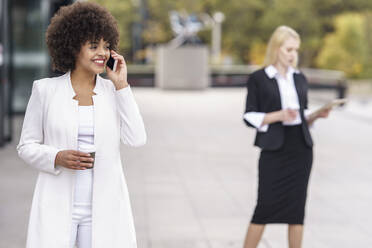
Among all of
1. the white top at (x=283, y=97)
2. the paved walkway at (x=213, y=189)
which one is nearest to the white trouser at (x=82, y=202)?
the white top at (x=283, y=97)

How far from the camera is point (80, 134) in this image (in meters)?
2.79

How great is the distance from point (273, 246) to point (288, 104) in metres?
1.49

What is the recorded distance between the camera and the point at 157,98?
973 inches

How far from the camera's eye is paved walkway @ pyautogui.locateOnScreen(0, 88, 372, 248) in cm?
581

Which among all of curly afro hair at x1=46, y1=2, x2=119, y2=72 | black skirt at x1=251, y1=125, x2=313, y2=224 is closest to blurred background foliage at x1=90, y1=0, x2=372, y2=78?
black skirt at x1=251, y1=125, x2=313, y2=224

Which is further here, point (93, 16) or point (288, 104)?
point (288, 104)

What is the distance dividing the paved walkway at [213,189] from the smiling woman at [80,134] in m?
2.69

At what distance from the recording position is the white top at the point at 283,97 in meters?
4.52

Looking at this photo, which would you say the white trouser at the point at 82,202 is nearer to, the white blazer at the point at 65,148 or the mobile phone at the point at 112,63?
the white blazer at the point at 65,148

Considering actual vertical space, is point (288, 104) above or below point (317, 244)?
above

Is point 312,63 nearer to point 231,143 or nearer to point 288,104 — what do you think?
point 231,143

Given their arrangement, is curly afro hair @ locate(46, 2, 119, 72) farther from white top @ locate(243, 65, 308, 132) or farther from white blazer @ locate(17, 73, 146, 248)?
white top @ locate(243, 65, 308, 132)

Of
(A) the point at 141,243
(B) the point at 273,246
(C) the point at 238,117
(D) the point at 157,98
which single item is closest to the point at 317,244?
(B) the point at 273,246

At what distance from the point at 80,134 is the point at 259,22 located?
5436 cm
